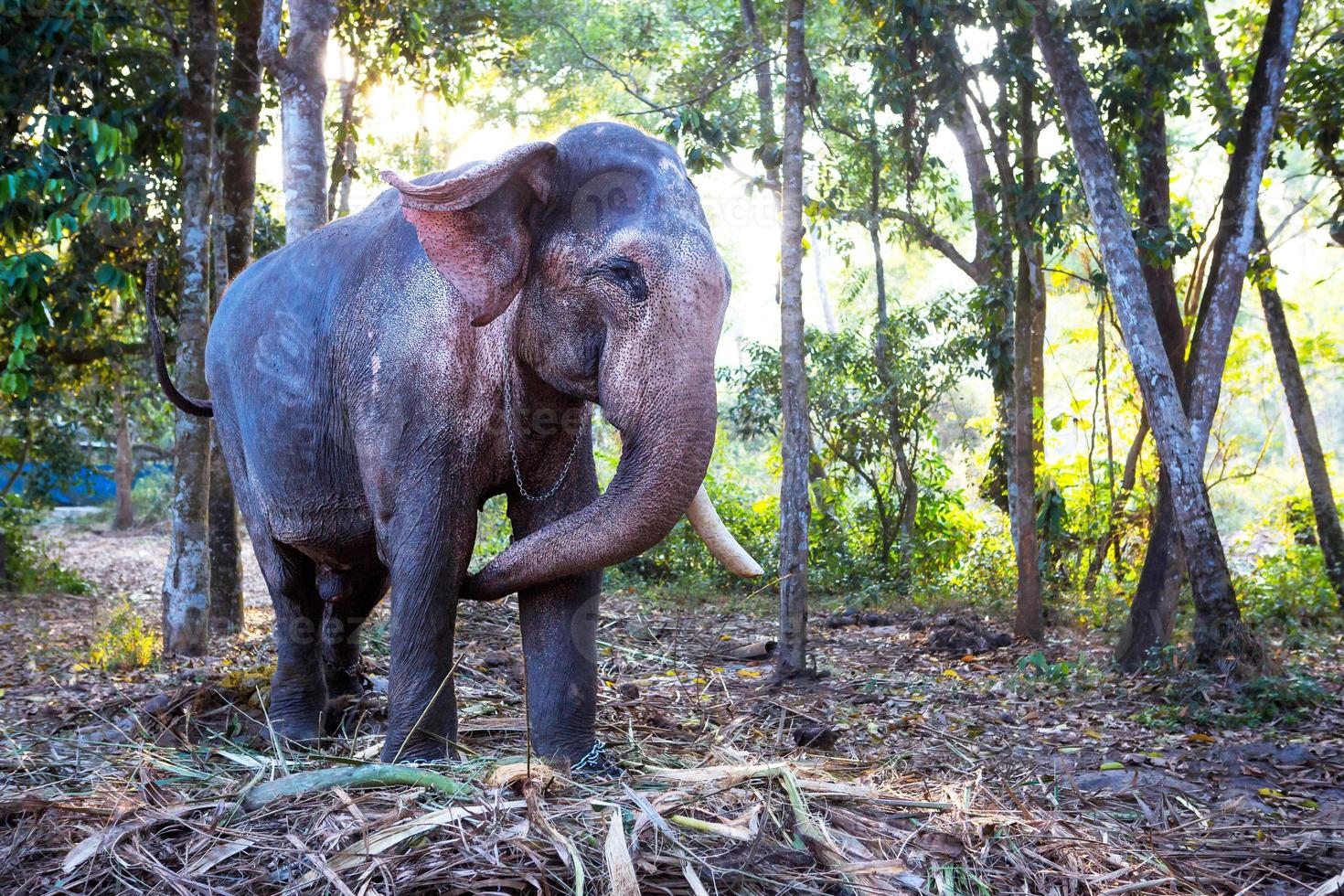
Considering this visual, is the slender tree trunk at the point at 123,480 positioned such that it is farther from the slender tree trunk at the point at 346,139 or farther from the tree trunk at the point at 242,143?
the tree trunk at the point at 242,143

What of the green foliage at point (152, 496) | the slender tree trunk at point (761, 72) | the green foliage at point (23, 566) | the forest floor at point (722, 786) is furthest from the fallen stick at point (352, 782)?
the green foliage at point (152, 496)

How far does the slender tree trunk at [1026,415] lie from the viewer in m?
7.84

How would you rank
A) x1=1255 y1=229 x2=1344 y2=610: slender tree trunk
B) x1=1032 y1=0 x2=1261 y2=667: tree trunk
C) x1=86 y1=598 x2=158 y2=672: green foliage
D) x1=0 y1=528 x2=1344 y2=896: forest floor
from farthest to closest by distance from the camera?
x1=1255 y1=229 x2=1344 y2=610: slender tree trunk → x1=86 y1=598 x2=158 y2=672: green foliage → x1=1032 y1=0 x2=1261 y2=667: tree trunk → x1=0 y1=528 x2=1344 y2=896: forest floor

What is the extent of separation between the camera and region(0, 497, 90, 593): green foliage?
424 inches

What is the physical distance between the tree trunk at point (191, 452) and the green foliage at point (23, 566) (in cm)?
464

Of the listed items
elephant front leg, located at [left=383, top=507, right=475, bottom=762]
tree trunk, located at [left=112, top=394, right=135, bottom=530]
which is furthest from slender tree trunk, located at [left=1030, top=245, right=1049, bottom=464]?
tree trunk, located at [left=112, top=394, right=135, bottom=530]

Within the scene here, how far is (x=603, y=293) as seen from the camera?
134 inches

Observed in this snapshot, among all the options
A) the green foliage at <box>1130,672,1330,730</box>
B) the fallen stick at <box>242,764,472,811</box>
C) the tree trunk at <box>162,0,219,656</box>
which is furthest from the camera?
the tree trunk at <box>162,0,219,656</box>

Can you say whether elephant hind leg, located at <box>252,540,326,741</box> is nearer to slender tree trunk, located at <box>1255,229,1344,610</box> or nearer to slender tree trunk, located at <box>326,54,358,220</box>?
slender tree trunk, located at <box>326,54,358,220</box>

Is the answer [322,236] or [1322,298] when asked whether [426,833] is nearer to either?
[322,236]

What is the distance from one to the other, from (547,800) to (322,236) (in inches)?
87.4

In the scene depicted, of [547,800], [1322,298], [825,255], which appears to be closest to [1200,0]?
[547,800]

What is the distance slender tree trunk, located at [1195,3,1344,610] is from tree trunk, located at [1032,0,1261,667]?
1913mm

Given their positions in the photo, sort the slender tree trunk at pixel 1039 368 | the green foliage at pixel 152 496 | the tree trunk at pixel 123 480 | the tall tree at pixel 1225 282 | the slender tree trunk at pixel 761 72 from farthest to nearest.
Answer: the green foliage at pixel 152 496, the tree trunk at pixel 123 480, the slender tree trunk at pixel 761 72, the slender tree trunk at pixel 1039 368, the tall tree at pixel 1225 282
